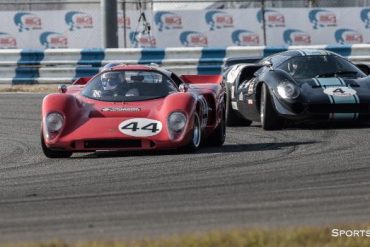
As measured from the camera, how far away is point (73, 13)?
93.8 ft

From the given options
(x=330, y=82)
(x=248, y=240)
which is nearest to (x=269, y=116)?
(x=330, y=82)

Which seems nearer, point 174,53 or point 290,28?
point 174,53

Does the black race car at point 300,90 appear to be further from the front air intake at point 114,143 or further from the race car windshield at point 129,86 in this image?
the front air intake at point 114,143

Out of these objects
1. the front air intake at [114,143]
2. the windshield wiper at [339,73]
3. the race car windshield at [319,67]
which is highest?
the race car windshield at [319,67]

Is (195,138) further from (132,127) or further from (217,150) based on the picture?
(132,127)

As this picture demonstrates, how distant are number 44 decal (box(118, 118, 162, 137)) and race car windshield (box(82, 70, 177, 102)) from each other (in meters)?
0.57

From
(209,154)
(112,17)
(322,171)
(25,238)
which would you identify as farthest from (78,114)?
(112,17)

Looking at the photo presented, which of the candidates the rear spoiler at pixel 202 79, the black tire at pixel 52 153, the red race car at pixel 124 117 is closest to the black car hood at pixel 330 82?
the rear spoiler at pixel 202 79

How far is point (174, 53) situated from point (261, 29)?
580 cm

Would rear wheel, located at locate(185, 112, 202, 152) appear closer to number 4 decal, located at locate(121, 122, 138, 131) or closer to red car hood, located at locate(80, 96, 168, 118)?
red car hood, located at locate(80, 96, 168, 118)

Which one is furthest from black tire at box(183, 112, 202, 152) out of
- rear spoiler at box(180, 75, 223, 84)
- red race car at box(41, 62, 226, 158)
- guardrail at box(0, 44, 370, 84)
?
guardrail at box(0, 44, 370, 84)

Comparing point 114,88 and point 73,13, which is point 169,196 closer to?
point 114,88

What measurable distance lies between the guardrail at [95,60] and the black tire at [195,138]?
10935mm

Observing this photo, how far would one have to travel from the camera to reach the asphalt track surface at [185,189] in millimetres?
7152
